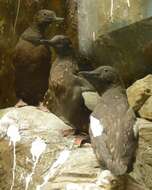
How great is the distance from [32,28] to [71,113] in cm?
135

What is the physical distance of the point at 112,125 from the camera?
17.0ft

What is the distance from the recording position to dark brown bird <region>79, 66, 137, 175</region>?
496 centimetres

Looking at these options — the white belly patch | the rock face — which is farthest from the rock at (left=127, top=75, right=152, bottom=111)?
the white belly patch

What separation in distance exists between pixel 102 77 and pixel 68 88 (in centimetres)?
59

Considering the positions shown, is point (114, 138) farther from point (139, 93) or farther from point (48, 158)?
→ point (139, 93)

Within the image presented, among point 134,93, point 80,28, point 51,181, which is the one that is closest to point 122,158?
point 51,181

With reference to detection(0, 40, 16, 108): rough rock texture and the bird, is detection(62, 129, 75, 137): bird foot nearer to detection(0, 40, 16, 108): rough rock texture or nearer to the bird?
the bird

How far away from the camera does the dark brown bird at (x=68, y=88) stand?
6.08 metres

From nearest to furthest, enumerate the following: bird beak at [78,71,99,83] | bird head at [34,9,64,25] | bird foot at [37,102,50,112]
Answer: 1. bird beak at [78,71,99,83]
2. bird foot at [37,102,50,112]
3. bird head at [34,9,64,25]

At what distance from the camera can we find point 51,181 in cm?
536

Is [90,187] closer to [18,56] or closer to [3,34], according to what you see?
[18,56]

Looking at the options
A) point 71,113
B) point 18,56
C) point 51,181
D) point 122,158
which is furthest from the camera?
point 18,56

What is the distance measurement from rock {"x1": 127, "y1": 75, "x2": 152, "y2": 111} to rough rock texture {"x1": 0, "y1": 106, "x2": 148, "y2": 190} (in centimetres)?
61

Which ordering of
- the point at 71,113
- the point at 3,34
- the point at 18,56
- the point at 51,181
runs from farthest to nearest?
the point at 3,34
the point at 18,56
the point at 71,113
the point at 51,181
